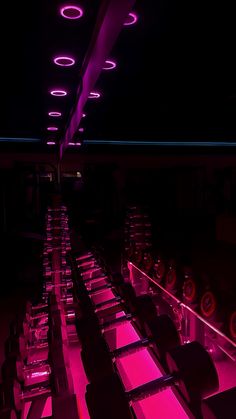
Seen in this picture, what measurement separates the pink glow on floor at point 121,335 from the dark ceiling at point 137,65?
226 centimetres

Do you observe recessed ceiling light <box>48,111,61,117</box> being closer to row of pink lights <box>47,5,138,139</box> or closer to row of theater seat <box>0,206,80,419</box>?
row of pink lights <box>47,5,138,139</box>

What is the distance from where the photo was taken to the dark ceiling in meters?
2.88

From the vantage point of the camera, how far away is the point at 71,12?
2670mm

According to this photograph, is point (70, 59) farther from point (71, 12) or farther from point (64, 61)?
point (71, 12)

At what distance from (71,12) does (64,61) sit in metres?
1.12

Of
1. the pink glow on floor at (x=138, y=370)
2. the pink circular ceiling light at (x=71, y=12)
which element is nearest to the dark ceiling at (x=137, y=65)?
the pink circular ceiling light at (x=71, y=12)

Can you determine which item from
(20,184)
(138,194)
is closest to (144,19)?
(20,184)

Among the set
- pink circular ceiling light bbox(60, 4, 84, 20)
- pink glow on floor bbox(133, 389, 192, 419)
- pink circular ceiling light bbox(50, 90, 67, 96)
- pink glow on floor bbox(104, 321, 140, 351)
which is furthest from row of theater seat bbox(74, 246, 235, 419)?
pink circular ceiling light bbox(50, 90, 67, 96)

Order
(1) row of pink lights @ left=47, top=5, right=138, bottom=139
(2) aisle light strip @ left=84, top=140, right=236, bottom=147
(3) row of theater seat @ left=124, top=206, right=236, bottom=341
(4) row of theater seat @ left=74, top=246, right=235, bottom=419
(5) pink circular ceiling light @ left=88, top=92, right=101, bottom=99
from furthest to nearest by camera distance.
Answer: (2) aisle light strip @ left=84, top=140, right=236, bottom=147
(5) pink circular ceiling light @ left=88, top=92, right=101, bottom=99
(1) row of pink lights @ left=47, top=5, right=138, bottom=139
(3) row of theater seat @ left=124, top=206, right=236, bottom=341
(4) row of theater seat @ left=74, top=246, right=235, bottom=419

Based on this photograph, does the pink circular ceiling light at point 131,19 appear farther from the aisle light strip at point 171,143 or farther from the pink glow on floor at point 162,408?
the aisle light strip at point 171,143

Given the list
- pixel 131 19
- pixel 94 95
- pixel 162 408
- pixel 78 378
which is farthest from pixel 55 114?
pixel 162 408

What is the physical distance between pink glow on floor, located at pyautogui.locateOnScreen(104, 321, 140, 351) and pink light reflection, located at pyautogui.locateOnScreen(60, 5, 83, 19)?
225 cm

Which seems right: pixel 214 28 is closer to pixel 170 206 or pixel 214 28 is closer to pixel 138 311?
pixel 138 311

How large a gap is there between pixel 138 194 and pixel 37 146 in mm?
3347
